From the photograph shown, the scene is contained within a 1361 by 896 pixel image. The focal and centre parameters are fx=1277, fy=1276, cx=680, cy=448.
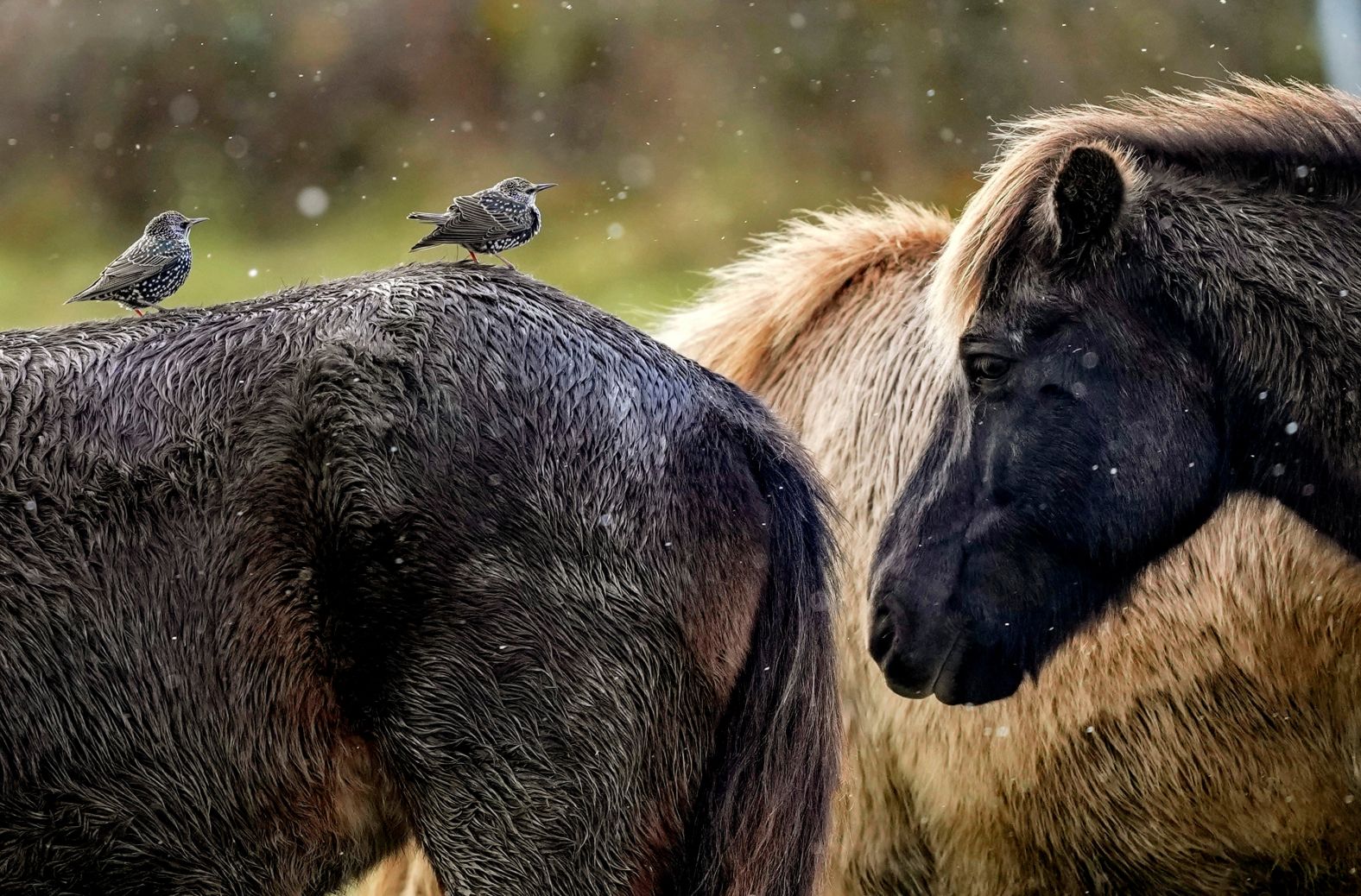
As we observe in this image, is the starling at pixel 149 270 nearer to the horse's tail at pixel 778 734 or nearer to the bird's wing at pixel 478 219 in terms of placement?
the bird's wing at pixel 478 219

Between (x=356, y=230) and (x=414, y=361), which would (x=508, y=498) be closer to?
(x=414, y=361)

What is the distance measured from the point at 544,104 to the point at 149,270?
1762cm

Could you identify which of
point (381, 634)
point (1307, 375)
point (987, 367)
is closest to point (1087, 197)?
point (987, 367)

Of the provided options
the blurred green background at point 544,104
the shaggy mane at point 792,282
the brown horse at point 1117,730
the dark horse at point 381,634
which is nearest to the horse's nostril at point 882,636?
the brown horse at point 1117,730

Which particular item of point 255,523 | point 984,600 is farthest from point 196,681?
point 984,600

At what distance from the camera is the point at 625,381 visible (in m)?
2.33

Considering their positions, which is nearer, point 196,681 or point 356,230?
point 196,681

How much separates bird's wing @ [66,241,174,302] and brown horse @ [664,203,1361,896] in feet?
5.63

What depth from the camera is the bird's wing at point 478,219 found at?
266 centimetres

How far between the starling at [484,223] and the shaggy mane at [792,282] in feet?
4.55

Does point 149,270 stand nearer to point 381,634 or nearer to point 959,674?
point 381,634

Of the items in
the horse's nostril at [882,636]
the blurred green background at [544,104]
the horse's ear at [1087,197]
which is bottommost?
the blurred green background at [544,104]

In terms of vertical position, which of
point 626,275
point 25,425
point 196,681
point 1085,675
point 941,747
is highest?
point 25,425

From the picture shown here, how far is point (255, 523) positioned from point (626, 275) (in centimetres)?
1470
